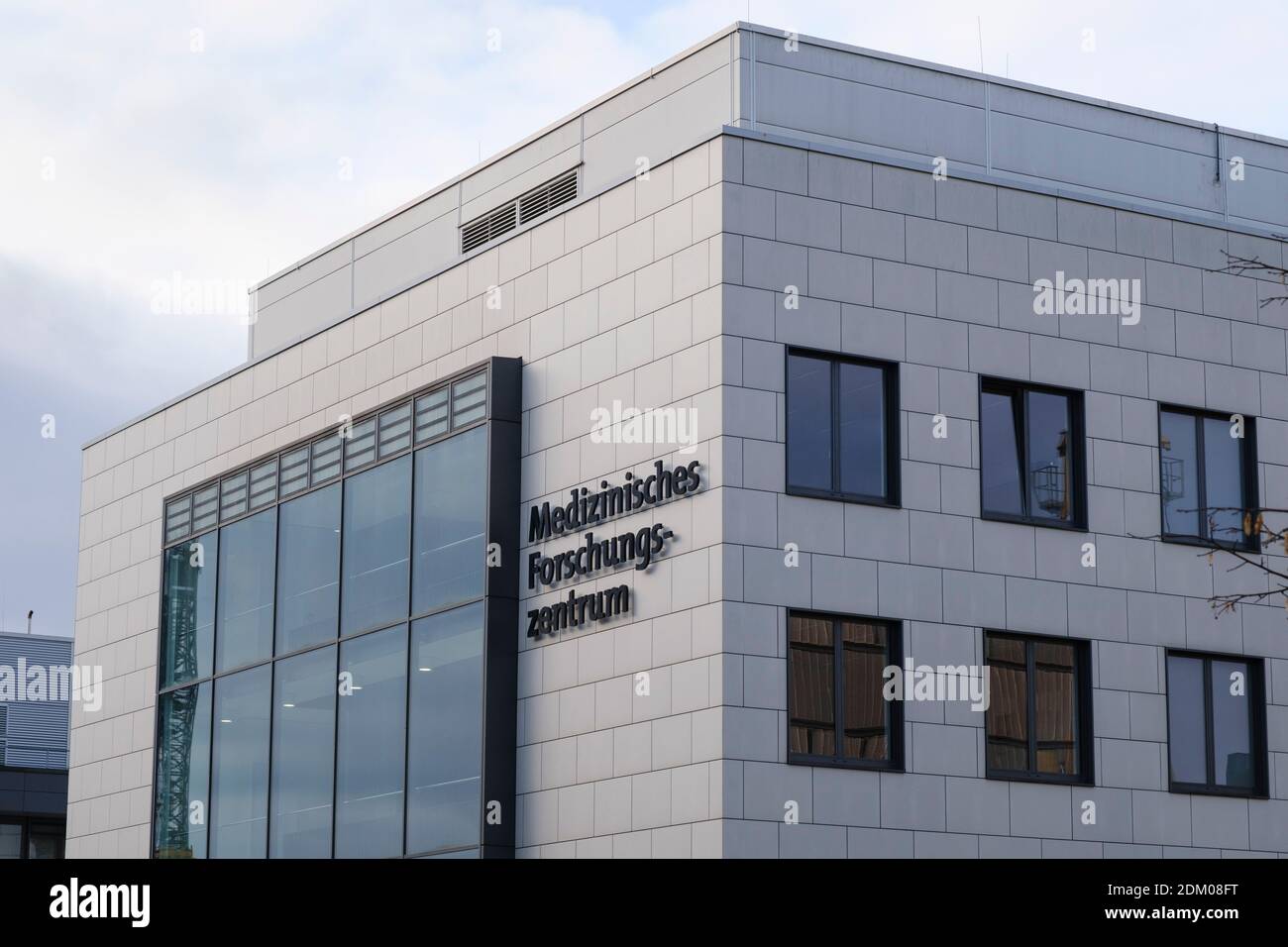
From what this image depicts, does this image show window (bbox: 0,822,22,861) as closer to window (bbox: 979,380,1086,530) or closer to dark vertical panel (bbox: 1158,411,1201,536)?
window (bbox: 979,380,1086,530)

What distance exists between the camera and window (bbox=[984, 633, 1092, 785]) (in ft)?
74.4

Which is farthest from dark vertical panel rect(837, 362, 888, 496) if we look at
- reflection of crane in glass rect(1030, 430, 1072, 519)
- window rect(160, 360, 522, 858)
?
window rect(160, 360, 522, 858)

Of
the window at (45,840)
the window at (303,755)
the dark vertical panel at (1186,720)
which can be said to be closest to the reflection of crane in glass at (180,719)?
the window at (303,755)

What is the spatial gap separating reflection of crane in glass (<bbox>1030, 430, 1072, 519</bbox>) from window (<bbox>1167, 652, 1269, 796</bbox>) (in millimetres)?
2203

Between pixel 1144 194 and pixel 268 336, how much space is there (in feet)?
48.2

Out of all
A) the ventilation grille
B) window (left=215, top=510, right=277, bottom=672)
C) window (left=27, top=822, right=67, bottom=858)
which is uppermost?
the ventilation grille

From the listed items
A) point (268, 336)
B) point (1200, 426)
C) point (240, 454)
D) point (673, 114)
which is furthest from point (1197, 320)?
point (268, 336)

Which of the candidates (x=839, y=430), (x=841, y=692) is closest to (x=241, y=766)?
(x=841, y=692)

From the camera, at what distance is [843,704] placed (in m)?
21.9

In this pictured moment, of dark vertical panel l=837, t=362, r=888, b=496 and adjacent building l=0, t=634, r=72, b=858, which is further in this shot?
adjacent building l=0, t=634, r=72, b=858

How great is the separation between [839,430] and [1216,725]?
580 cm

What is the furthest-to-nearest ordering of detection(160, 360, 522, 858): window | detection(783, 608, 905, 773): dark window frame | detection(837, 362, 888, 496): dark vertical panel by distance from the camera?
detection(160, 360, 522, 858): window < detection(837, 362, 888, 496): dark vertical panel < detection(783, 608, 905, 773): dark window frame

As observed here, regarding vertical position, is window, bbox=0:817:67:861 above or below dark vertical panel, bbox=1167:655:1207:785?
below

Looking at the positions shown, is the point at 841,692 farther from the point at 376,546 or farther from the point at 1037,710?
the point at 376,546
